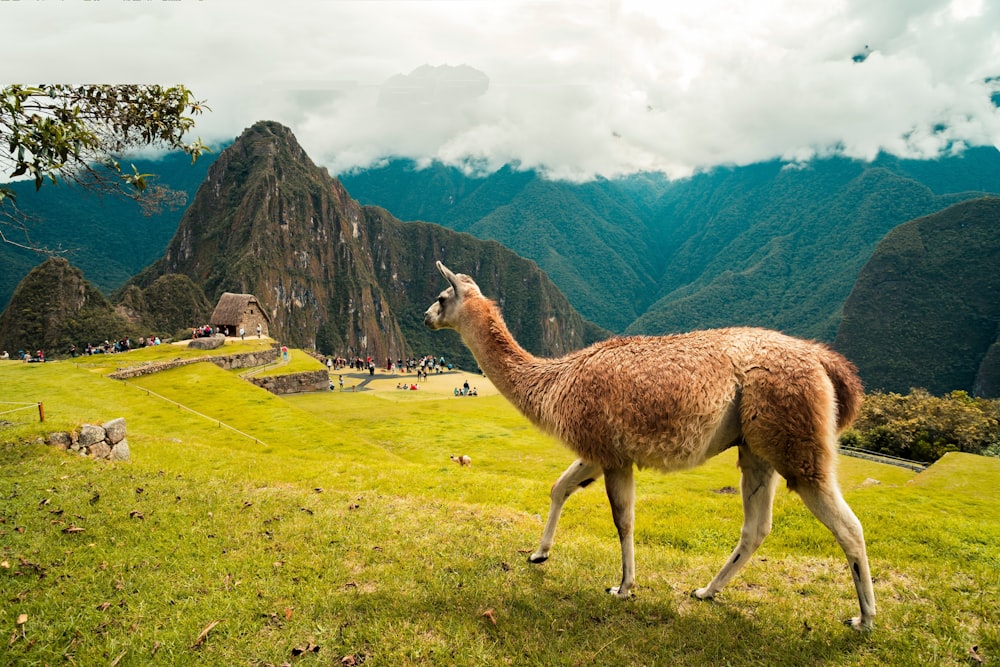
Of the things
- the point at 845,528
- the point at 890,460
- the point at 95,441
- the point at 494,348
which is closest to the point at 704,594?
the point at 845,528

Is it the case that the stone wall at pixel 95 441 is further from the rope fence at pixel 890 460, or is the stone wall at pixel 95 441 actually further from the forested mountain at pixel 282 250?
the forested mountain at pixel 282 250

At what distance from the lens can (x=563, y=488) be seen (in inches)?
190

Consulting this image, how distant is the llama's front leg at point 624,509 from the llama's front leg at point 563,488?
405mm

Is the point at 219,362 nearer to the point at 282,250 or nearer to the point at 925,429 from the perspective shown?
the point at 925,429

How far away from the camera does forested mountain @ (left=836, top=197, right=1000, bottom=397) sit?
9275 centimetres

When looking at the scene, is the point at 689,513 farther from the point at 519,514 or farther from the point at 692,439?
the point at 692,439

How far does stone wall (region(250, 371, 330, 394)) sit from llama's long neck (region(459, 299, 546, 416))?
1163 inches

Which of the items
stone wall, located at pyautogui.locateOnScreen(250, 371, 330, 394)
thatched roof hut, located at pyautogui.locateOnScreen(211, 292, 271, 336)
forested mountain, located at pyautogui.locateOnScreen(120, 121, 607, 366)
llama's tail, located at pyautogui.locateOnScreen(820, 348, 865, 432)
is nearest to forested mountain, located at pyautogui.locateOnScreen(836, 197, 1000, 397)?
stone wall, located at pyautogui.locateOnScreen(250, 371, 330, 394)

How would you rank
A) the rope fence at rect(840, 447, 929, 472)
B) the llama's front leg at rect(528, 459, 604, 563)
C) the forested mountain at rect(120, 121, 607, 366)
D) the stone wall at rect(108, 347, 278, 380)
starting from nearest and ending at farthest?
the llama's front leg at rect(528, 459, 604, 563) → the rope fence at rect(840, 447, 929, 472) → the stone wall at rect(108, 347, 278, 380) → the forested mountain at rect(120, 121, 607, 366)

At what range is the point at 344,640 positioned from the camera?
355 centimetres

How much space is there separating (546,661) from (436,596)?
120 cm

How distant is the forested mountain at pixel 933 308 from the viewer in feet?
304

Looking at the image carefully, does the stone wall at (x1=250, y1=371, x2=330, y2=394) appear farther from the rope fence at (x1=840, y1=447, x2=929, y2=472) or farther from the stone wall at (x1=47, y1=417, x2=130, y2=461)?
the rope fence at (x1=840, y1=447, x2=929, y2=472)

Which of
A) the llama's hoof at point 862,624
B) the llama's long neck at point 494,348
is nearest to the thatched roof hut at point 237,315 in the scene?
the llama's long neck at point 494,348
